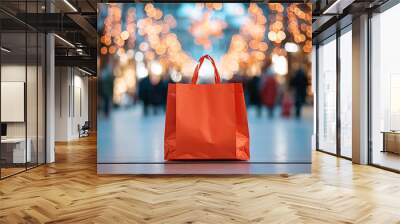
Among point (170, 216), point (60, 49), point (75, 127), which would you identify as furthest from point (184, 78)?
point (75, 127)

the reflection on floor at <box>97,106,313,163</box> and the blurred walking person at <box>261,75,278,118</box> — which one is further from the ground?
the blurred walking person at <box>261,75,278,118</box>

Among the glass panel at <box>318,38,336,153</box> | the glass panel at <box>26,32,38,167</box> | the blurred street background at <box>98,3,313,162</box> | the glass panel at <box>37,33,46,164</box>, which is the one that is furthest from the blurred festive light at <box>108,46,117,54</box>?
the glass panel at <box>318,38,336,153</box>

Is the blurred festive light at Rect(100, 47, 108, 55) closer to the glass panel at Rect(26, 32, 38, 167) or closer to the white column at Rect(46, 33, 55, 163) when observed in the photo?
the glass panel at Rect(26, 32, 38, 167)

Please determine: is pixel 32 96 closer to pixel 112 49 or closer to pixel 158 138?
pixel 112 49

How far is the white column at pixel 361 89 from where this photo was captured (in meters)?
5.30

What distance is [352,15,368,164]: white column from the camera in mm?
5301

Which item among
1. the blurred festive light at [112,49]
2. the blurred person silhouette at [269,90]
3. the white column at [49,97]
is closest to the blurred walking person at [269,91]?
the blurred person silhouette at [269,90]

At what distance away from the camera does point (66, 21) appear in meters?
5.57

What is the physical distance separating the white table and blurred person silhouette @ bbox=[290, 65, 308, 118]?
9.90ft

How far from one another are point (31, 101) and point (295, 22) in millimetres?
3439

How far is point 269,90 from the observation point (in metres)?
3.11

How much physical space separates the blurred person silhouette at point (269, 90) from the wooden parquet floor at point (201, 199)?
0.70 meters

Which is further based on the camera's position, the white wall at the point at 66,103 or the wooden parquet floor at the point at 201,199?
the white wall at the point at 66,103

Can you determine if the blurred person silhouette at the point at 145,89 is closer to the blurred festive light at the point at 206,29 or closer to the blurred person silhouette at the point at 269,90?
the blurred festive light at the point at 206,29
